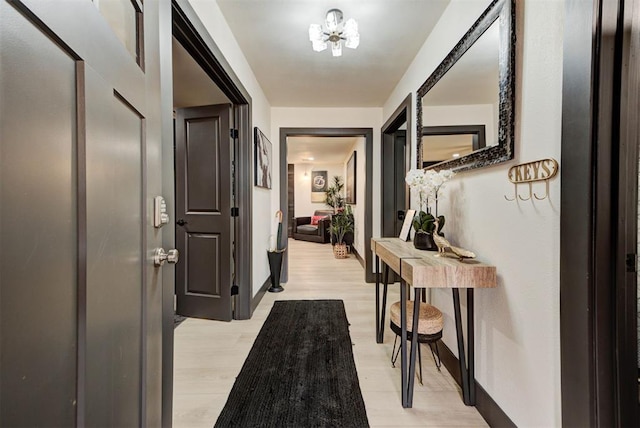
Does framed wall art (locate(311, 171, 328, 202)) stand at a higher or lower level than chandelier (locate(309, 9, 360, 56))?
lower

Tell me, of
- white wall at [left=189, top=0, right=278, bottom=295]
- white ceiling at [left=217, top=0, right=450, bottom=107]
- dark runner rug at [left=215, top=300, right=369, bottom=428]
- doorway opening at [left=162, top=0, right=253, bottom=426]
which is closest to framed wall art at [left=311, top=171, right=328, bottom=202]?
white wall at [left=189, top=0, right=278, bottom=295]

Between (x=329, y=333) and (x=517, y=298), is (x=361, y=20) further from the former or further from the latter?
(x=329, y=333)

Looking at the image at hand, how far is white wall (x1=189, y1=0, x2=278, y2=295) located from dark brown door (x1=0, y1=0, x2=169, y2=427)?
1.17 meters

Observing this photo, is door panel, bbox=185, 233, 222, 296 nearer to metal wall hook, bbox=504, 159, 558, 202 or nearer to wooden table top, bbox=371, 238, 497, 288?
wooden table top, bbox=371, 238, 497, 288

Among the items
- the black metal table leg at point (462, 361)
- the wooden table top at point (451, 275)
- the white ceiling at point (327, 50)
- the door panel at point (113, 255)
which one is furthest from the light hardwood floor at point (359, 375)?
the white ceiling at point (327, 50)

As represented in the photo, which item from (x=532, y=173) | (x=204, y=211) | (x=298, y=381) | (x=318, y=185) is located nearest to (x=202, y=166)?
(x=204, y=211)

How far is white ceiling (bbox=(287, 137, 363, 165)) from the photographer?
5.74 metres

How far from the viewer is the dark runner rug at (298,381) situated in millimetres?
→ 1411

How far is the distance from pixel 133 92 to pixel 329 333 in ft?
6.98

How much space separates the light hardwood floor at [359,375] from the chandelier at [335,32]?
2171mm

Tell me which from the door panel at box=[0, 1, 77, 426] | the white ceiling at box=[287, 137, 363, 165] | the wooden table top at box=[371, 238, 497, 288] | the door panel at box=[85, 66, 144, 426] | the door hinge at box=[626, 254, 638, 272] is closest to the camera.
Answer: the door panel at box=[0, 1, 77, 426]

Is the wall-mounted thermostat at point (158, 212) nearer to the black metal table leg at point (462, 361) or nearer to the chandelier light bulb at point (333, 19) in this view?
the black metal table leg at point (462, 361)

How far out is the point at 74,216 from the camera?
1.73 ft

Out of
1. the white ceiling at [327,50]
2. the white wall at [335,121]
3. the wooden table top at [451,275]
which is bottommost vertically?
the wooden table top at [451,275]
